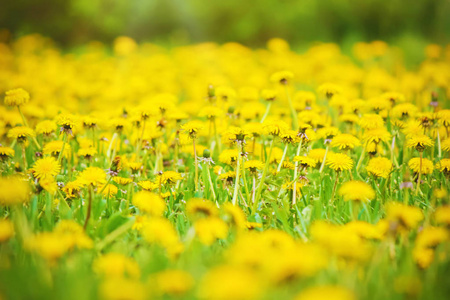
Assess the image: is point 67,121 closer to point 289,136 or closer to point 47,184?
point 47,184

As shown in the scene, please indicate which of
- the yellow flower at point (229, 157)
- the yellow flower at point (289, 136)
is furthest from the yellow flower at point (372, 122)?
the yellow flower at point (229, 157)

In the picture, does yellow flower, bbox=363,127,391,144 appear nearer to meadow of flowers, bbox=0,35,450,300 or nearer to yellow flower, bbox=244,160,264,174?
meadow of flowers, bbox=0,35,450,300

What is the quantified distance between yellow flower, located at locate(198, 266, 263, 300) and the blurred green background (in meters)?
6.36

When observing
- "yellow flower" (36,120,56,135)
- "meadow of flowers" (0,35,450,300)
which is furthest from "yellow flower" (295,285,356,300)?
"yellow flower" (36,120,56,135)

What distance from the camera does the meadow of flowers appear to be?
85cm

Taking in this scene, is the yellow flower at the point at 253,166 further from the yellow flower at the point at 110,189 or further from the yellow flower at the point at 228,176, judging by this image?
the yellow flower at the point at 110,189

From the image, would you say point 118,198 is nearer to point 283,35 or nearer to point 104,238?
point 104,238

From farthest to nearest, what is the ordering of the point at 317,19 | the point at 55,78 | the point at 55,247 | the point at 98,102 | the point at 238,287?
1. the point at 317,19
2. the point at 55,78
3. the point at 98,102
4. the point at 55,247
5. the point at 238,287

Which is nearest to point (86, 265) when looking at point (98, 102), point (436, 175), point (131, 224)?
point (131, 224)

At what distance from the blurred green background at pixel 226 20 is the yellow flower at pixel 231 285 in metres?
6.36

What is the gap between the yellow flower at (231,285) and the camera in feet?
2.25

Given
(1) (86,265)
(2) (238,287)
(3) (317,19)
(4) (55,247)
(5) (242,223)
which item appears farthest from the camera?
(3) (317,19)

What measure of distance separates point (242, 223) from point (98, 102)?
7.64 ft

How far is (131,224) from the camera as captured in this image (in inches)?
51.3
